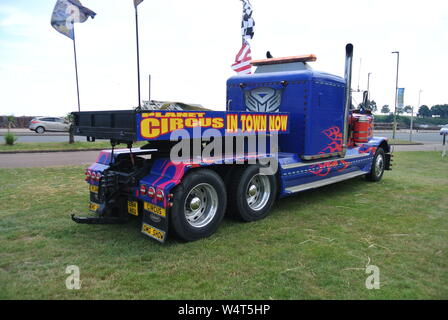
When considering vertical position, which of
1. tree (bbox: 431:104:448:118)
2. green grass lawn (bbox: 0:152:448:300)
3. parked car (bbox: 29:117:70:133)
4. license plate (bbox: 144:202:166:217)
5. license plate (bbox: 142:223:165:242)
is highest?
tree (bbox: 431:104:448:118)

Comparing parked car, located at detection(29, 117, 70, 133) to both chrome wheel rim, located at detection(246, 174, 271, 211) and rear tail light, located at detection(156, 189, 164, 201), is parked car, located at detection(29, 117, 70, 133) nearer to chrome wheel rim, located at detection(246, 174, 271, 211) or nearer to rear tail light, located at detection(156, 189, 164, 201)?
chrome wheel rim, located at detection(246, 174, 271, 211)

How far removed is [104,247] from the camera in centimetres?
407

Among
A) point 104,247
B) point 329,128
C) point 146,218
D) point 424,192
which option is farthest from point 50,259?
point 424,192

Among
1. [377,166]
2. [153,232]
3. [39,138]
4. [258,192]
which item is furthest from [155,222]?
[39,138]

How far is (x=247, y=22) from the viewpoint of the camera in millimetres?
12461

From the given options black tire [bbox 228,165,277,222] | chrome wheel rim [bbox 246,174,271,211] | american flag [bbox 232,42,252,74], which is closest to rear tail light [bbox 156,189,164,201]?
black tire [bbox 228,165,277,222]

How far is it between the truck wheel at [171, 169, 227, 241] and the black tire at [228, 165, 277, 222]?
38 centimetres

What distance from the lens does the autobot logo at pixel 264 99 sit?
6.39m

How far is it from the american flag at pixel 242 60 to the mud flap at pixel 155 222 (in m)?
8.52

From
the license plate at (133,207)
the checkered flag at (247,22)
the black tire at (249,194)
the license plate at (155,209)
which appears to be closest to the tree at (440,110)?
the checkered flag at (247,22)

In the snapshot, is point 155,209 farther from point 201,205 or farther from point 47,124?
point 47,124

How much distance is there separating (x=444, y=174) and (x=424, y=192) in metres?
3.40

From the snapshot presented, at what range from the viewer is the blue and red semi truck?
4070 millimetres

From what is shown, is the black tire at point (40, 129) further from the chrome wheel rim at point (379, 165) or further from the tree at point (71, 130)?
the chrome wheel rim at point (379, 165)
